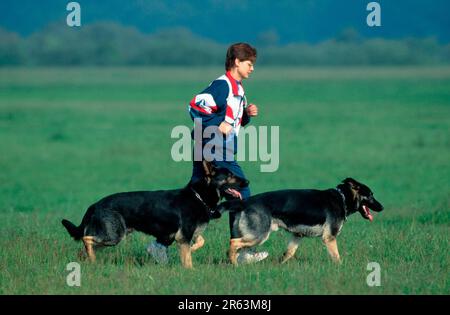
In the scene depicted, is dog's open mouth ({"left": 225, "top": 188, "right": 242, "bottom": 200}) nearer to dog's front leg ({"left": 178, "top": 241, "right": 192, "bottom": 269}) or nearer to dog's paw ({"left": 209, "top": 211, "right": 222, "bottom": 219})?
dog's paw ({"left": 209, "top": 211, "right": 222, "bottom": 219})

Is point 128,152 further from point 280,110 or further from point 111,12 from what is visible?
point 111,12

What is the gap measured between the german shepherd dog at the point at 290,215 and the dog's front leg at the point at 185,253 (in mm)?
403

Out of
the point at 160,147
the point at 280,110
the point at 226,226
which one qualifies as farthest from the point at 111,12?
the point at 226,226

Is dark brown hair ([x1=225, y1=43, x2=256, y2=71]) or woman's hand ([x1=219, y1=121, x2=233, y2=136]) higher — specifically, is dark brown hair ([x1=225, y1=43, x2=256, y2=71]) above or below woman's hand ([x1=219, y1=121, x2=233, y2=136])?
above

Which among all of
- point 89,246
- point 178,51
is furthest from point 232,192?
point 178,51

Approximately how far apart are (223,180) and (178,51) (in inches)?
5264

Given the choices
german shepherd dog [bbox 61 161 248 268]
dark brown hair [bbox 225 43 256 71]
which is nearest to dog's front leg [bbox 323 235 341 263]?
german shepherd dog [bbox 61 161 248 268]

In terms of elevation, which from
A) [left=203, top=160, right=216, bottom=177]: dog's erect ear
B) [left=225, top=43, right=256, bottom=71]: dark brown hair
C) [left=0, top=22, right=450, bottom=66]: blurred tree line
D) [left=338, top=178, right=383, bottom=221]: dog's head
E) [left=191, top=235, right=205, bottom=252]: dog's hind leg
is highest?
[left=0, top=22, right=450, bottom=66]: blurred tree line

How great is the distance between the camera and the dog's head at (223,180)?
10844mm

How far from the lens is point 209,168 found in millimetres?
10828

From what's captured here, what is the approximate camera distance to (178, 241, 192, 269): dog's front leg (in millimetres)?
10758

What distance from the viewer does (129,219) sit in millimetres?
10859

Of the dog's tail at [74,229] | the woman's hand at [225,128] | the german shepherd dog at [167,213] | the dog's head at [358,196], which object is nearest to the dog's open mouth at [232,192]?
the german shepherd dog at [167,213]

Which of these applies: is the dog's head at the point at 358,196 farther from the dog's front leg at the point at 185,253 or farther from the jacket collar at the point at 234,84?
the dog's front leg at the point at 185,253
